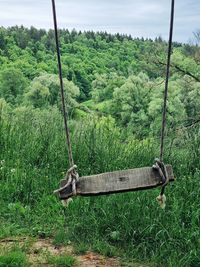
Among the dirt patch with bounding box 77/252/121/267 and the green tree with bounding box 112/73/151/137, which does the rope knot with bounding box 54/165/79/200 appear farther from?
the green tree with bounding box 112/73/151/137

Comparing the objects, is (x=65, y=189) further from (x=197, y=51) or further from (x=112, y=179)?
(x=197, y=51)

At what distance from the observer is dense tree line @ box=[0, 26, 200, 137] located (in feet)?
39.5

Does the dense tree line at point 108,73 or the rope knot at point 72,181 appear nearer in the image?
the rope knot at point 72,181

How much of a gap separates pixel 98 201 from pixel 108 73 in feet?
95.1

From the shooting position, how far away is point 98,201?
354cm

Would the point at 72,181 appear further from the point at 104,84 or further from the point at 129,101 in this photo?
the point at 104,84

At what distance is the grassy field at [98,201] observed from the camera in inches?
124

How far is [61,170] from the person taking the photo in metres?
4.28

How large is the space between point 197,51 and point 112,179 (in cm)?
935

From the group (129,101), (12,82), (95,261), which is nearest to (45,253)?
(95,261)

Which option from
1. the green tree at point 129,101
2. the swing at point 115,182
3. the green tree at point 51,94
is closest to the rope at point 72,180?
the swing at point 115,182

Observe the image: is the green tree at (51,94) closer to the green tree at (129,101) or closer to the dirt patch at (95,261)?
the dirt patch at (95,261)

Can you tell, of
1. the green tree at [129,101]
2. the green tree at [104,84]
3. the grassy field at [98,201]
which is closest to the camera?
the grassy field at [98,201]

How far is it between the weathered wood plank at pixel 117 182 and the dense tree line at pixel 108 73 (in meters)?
8.36
